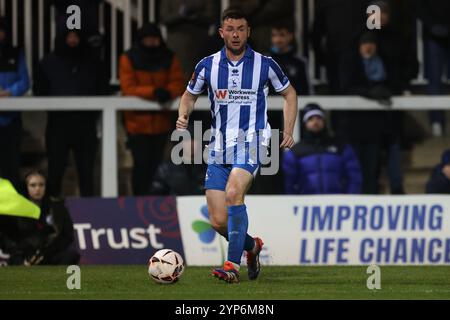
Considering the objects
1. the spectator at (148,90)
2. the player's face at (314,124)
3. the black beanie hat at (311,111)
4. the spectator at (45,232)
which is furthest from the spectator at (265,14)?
the spectator at (45,232)

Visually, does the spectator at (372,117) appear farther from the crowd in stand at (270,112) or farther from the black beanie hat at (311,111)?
the black beanie hat at (311,111)

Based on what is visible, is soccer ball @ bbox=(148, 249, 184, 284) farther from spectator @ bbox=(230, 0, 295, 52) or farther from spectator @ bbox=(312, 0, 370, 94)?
spectator @ bbox=(230, 0, 295, 52)

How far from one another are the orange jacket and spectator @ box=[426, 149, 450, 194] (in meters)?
3.12

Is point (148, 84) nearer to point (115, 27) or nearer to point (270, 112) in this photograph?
point (270, 112)

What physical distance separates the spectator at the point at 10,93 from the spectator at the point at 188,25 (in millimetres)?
1940

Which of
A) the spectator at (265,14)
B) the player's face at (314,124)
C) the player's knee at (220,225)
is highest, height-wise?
the spectator at (265,14)

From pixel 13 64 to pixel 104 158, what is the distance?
1.55m

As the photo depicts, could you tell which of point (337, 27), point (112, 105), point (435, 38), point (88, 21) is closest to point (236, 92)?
point (112, 105)

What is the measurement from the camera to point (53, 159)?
15586mm

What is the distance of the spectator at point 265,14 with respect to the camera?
16.4 metres

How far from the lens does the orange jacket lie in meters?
15.4

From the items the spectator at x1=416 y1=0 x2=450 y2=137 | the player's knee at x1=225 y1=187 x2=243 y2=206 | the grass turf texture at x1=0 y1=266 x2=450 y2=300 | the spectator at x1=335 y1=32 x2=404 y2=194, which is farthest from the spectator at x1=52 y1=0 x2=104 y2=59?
the player's knee at x1=225 y1=187 x2=243 y2=206

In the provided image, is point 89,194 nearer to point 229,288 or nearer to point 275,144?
point 275,144
